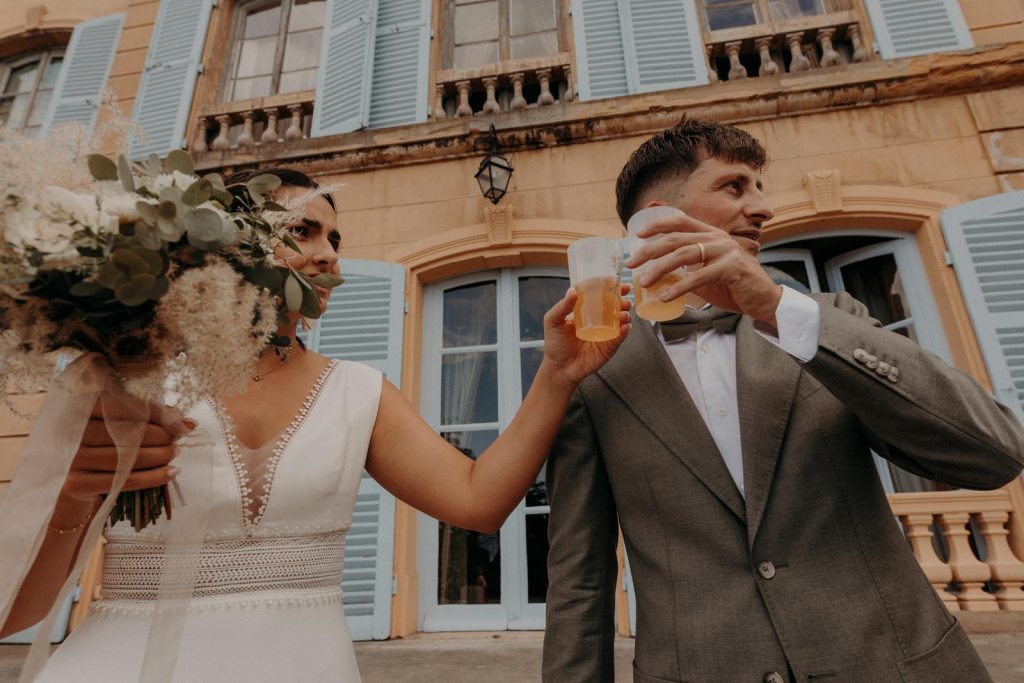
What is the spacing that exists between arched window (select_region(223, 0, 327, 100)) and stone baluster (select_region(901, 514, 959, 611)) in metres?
6.55

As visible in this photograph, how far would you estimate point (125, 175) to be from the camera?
3.20 feet

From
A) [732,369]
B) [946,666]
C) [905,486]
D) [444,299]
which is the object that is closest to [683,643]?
[946,666]

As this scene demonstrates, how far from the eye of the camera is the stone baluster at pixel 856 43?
4785 mm

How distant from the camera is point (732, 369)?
1.34 meters

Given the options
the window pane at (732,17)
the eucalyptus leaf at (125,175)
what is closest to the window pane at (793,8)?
the window pane at (732,17)

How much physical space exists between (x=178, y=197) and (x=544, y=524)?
3692mm

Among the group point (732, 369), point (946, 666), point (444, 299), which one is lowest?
point (946, 666)

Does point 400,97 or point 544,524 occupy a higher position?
point 400,97

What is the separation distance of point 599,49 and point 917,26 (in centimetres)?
262

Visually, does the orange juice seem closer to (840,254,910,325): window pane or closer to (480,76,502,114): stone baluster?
(840,254,910,325): window pane

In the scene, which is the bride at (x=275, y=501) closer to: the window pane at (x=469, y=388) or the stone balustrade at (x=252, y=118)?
the window pane at (x=469, y=388)

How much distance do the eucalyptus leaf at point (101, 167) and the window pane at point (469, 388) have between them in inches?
143

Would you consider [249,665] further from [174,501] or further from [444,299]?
[444,299]

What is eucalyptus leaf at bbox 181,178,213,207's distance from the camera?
0.95 metres
